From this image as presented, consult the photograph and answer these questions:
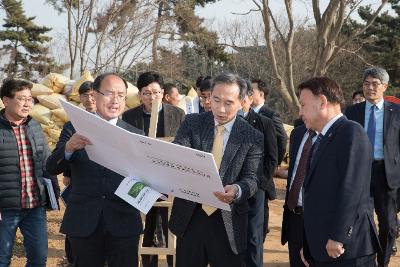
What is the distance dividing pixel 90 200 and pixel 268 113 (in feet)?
9.58

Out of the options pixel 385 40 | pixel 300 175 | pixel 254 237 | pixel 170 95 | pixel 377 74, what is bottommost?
pixel 254 237

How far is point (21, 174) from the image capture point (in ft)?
13.0

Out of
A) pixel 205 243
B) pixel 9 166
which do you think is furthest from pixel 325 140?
pixel 9 166

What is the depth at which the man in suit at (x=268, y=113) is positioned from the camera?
18.0 ft

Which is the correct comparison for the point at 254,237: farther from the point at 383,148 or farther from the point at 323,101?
the point at 323,101

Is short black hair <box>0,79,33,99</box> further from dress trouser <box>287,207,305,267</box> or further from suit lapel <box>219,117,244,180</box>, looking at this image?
dress trouser <box>287,207,305,267</box>

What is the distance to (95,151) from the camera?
3.06m

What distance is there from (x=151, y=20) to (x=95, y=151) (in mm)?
Result: 16063

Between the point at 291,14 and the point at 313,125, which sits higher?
the point at 291,14

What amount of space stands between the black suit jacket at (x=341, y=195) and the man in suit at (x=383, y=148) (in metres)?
2.49

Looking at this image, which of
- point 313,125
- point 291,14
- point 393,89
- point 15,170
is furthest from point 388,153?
point 393,89

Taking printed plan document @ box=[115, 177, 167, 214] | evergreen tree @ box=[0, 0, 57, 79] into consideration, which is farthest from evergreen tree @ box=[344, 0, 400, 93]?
printed plan document @ box=[115, 177, 167, 214]

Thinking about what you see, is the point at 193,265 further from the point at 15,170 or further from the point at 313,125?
the point at 15,170

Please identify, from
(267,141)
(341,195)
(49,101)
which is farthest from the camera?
(49,101)
